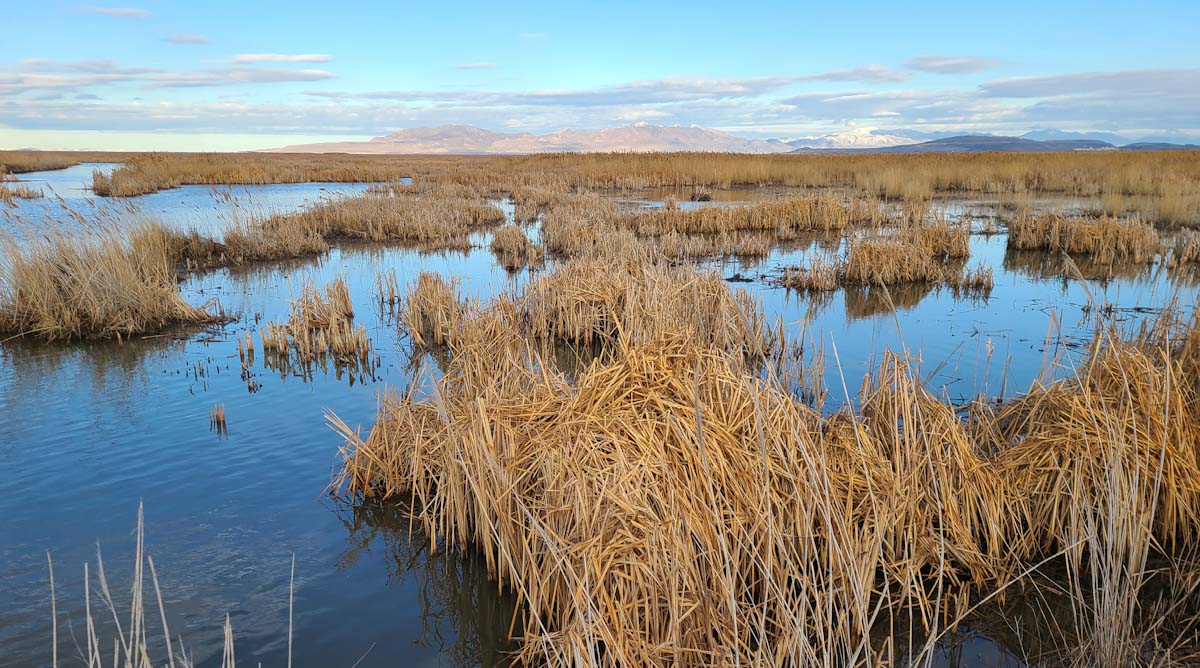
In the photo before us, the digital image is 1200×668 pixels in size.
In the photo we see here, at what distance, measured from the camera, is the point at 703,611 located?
3295 millimetres

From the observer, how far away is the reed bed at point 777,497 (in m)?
3.33

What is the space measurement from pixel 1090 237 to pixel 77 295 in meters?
17.4

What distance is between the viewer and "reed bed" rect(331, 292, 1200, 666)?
3330mm

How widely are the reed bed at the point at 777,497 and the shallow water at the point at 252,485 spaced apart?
0.44 meters

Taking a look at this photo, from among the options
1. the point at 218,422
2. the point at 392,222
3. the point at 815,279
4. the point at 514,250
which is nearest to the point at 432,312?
the point at 218,422

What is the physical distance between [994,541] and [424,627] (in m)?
3.23

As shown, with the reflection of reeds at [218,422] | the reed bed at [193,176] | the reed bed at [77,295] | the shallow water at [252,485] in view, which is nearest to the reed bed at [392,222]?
the reed bed at [77,295]

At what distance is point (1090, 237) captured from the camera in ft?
48.5

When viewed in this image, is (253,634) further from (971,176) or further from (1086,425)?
(971,176)

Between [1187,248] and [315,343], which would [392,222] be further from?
[1187,248]

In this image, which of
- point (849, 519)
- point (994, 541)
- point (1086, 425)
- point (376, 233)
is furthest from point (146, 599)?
point (376, 233)

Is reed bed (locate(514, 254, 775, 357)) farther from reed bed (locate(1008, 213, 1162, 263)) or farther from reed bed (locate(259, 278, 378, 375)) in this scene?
reed bed (locate(1008, 213, 1162, 263))

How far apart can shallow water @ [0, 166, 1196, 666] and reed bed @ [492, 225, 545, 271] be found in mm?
4028

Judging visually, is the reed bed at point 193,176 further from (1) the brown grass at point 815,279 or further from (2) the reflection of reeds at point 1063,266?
(2) the reflection of reeds at point 1063,266
